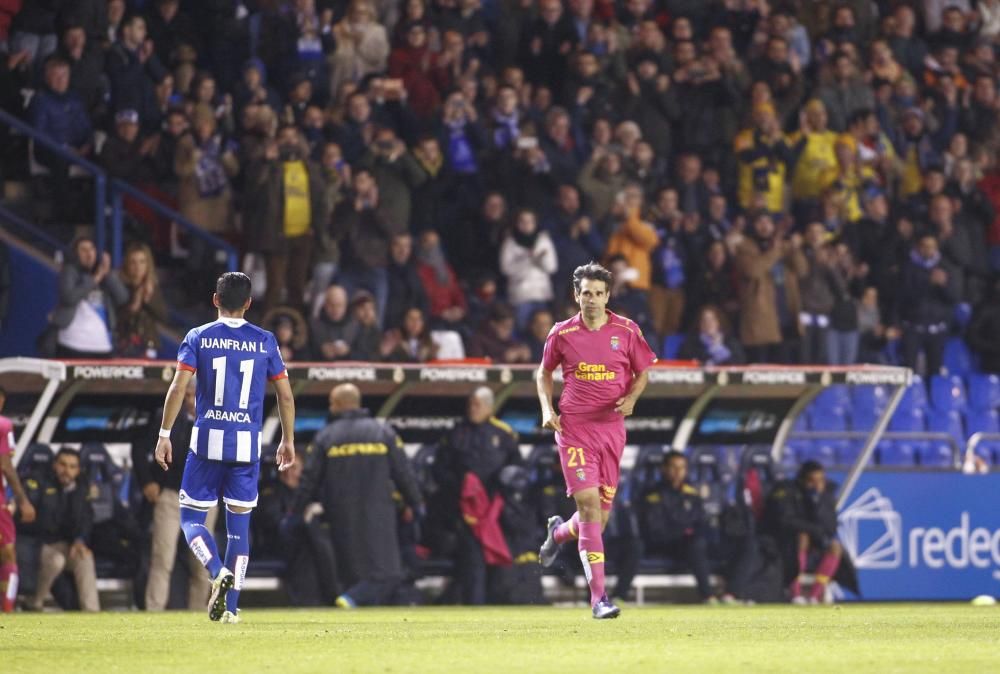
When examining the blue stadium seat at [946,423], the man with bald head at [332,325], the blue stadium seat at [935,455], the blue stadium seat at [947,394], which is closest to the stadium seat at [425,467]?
the man with bald head at [332,325]

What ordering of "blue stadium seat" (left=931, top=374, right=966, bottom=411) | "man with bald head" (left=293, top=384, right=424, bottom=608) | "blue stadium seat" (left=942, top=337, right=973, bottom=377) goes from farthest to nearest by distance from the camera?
"blue stadium seat" (left=942, top=337, right=973, bottom=377) < "blue stadium seat" (left=931, top=374, right=966, bottom=411) < "man with bald head" (left=293, top=384, right=424, bottom=608)

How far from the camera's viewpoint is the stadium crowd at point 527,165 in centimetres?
2042

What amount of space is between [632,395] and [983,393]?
1111 cm

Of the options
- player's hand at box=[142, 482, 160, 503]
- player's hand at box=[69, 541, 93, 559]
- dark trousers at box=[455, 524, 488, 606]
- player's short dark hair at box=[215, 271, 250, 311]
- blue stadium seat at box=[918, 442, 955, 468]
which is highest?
player's short dark hair at box=[215, 271, 250, 311]

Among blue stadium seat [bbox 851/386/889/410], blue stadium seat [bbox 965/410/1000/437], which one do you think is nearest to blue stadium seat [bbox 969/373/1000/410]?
blue stadium seat [bbox 965/410/1000/437]

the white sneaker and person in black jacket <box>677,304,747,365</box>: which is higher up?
person in black jacket <box>677,304,747,365</box>

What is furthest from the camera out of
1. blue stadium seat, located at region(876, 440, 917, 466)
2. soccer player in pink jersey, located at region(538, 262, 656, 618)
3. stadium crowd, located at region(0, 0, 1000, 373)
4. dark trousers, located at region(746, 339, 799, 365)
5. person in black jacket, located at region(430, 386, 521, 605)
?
dark trousers, located at region(746, 339, 799, 365)

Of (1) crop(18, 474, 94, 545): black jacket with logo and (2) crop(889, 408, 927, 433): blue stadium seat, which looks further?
(2) crop(889, 408, 927, 433): blue stadium seat

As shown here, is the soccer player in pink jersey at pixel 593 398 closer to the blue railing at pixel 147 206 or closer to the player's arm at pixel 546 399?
the player's arm at pixel 546 399

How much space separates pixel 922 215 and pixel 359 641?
15509 millimetres

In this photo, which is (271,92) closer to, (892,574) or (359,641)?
(892,574)

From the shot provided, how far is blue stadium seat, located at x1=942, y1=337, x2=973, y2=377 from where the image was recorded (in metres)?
24.4

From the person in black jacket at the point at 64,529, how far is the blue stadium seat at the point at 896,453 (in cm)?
903

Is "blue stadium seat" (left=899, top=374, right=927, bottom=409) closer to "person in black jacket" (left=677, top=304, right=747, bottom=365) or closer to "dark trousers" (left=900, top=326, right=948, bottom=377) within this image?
"dark trousers" (left=900, top=326, right=948, bottom=377)
